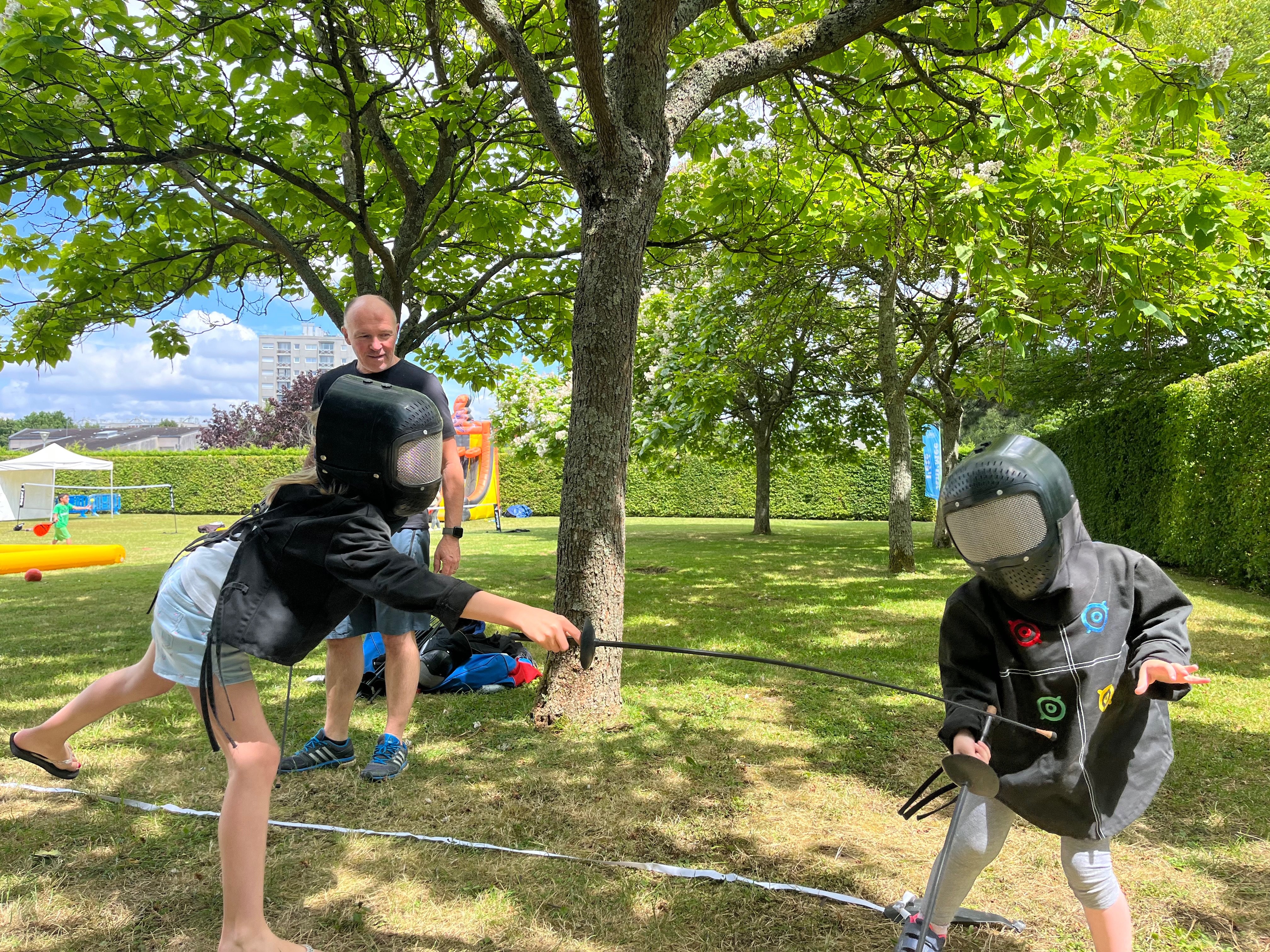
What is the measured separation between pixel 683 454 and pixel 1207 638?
12372 millimetres

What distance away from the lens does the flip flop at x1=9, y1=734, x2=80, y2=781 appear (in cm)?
278

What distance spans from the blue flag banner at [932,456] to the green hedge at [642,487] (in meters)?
6.79

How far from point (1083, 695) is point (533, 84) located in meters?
3.69

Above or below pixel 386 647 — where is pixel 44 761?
below

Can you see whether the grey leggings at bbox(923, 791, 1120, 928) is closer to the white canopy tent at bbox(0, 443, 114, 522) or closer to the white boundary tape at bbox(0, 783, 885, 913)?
the white boundary tape at bbox(0, 783, 885, 913)

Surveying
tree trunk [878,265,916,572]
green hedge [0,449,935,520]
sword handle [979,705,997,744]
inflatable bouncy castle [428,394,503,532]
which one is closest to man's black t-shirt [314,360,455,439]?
sword handle [979,705,997,744]

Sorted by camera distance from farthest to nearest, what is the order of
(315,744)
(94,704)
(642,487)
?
(642,487)
(315,744)
(94,704)

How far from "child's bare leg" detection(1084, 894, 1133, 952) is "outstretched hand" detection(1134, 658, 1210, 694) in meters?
0.59

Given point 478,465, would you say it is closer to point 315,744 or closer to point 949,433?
point 949,433

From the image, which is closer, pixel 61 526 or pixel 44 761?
pixel 44 761

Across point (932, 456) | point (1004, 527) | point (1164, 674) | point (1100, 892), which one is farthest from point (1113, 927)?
point (932, 456)

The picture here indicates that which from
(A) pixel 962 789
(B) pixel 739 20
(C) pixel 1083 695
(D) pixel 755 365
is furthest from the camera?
(D) pixel 755 365

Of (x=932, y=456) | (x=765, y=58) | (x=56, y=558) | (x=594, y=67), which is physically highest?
(x=765, y=58)

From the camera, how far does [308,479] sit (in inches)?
90.2
